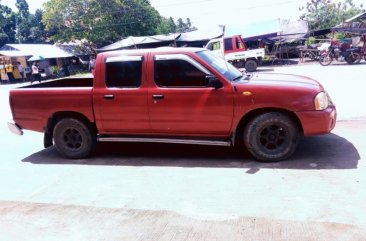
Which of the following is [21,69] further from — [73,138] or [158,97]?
[158,97]

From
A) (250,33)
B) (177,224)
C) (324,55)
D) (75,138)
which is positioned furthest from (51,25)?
(177,224)

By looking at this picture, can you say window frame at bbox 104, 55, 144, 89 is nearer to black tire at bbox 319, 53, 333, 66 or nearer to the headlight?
the headlight

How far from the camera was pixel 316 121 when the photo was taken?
4824 mm

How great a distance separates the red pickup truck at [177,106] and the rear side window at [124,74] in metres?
0.02

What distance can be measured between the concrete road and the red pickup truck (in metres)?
0.39

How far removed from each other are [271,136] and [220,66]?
1.30 meters

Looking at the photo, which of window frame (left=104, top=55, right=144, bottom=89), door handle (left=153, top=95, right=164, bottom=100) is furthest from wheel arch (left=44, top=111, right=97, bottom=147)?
door handle (left=153, top=95, right=164, bottom=100)

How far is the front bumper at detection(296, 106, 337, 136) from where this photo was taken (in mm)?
4812

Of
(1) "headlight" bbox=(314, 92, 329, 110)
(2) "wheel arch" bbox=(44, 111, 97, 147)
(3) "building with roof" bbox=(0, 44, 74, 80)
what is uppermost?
(3) "building with roof" bbox=(0, 44, 74, 80)

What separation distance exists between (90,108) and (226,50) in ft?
55.8

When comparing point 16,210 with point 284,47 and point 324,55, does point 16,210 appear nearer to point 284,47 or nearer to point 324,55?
point 324,55

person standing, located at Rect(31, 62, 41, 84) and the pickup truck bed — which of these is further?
person standing, located at Rect(31, 62, 41, 84)

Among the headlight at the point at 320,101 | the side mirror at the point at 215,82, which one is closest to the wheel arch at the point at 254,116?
the headlight at the point at 320,101

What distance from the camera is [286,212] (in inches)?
142
